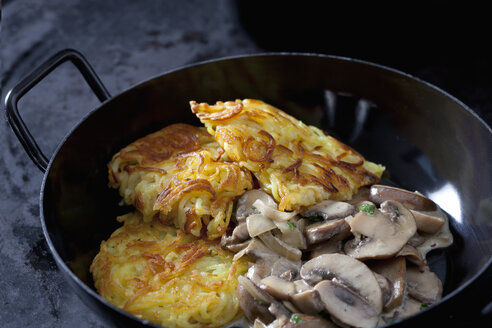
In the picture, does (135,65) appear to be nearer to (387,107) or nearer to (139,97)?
(139,97)

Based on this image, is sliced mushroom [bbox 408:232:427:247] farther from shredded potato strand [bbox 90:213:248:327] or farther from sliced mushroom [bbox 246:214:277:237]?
shredded potato strand [bbox 90:213:248:327]

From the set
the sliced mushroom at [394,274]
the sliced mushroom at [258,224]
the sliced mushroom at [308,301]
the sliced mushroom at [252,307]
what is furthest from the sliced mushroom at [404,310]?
the sliced mushroom at [258,224]

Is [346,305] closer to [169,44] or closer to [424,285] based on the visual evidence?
[424,285]

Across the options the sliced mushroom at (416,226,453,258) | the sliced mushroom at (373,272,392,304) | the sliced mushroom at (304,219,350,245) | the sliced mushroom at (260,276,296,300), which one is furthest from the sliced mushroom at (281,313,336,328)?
the sliced mushroom at (416,226,453,258)

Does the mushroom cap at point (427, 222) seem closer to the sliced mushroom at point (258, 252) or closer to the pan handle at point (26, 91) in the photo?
the sliced mushroom at point (258, 252)

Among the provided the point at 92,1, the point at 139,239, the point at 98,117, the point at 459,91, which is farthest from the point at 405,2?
the point at 92,1

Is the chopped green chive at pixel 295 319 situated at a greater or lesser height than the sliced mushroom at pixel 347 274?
lesser

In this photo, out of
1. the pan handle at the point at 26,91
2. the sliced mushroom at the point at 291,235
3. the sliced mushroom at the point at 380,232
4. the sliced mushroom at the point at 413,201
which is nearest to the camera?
the sliced mushroom at the point at 380,232
